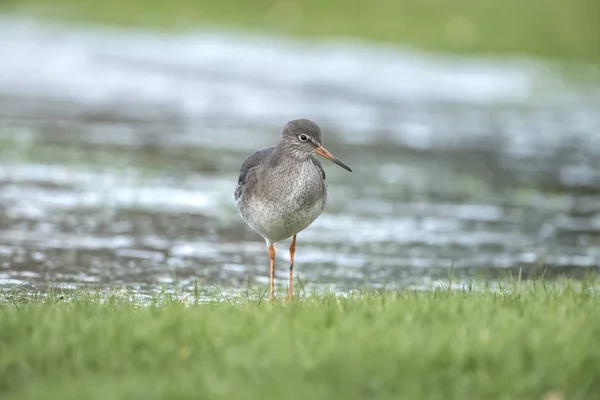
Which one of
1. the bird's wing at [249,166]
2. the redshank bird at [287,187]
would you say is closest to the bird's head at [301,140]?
the redshank bird at [287,187]

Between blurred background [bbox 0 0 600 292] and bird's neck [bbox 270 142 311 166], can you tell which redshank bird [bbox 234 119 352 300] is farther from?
blurred background [bbox 0 0 600 292]

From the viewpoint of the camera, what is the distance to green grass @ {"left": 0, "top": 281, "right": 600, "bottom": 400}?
271 inches

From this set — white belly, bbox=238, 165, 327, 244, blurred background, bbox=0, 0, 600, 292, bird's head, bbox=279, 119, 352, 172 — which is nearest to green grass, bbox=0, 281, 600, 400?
white belly, bbox=238, 165, 327, 244

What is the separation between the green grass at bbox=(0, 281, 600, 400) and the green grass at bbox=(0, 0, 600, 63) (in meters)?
31.8

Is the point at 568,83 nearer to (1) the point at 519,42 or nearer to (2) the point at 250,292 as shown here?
(1) the point at 519,42

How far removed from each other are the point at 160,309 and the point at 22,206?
23.4 ft

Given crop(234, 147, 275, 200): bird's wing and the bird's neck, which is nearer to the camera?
the bird's neck

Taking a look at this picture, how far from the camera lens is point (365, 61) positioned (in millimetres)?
38031

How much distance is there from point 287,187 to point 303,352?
9.75ft

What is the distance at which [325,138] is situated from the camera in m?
22.3

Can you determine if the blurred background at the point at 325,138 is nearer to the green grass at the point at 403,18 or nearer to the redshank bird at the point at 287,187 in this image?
the green grass at the point at 403,18

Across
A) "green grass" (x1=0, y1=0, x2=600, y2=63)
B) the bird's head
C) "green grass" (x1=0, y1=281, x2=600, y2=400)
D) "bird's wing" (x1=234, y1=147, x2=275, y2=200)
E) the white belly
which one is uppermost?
"green grass" (x1=0, y1=0, x2=600, y2=63)

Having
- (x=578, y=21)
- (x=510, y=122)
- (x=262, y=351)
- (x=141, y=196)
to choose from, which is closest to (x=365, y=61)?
(x=578, y=21)

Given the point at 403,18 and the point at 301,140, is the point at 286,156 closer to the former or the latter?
the point at 301,140
